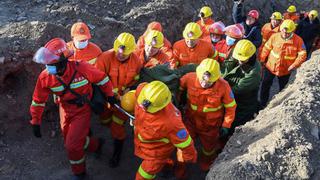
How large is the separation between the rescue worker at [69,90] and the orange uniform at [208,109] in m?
1.32

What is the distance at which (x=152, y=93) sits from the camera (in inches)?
203

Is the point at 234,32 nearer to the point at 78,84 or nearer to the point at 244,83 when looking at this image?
the point at 244,83

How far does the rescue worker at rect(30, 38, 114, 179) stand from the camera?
18.5ft

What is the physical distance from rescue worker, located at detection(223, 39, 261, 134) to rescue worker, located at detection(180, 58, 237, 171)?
1.83 ft

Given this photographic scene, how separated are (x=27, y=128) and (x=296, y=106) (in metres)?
4.81

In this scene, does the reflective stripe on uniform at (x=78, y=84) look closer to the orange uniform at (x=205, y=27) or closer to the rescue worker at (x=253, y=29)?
the orange uniform at (x=205, y=27)

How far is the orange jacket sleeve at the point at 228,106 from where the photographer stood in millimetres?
6234

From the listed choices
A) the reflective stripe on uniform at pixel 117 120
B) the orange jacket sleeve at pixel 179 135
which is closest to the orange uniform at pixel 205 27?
the reflective stripe on uniform at pixel 117 120

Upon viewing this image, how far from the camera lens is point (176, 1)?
1116 cm

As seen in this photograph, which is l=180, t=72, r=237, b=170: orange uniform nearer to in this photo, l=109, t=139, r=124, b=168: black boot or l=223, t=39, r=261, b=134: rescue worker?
l=223, t=39, r=261, b=134: rescue worker

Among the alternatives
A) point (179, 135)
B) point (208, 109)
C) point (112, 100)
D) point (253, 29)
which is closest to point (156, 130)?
point (179, 135)

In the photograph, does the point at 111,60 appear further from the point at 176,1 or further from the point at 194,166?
the point at 176,1

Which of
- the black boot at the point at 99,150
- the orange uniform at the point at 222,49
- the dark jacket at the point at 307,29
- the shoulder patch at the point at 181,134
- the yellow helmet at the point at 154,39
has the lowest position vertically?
the black boot at the point at 99,150

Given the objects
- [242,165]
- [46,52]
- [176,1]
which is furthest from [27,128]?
[176,1]
